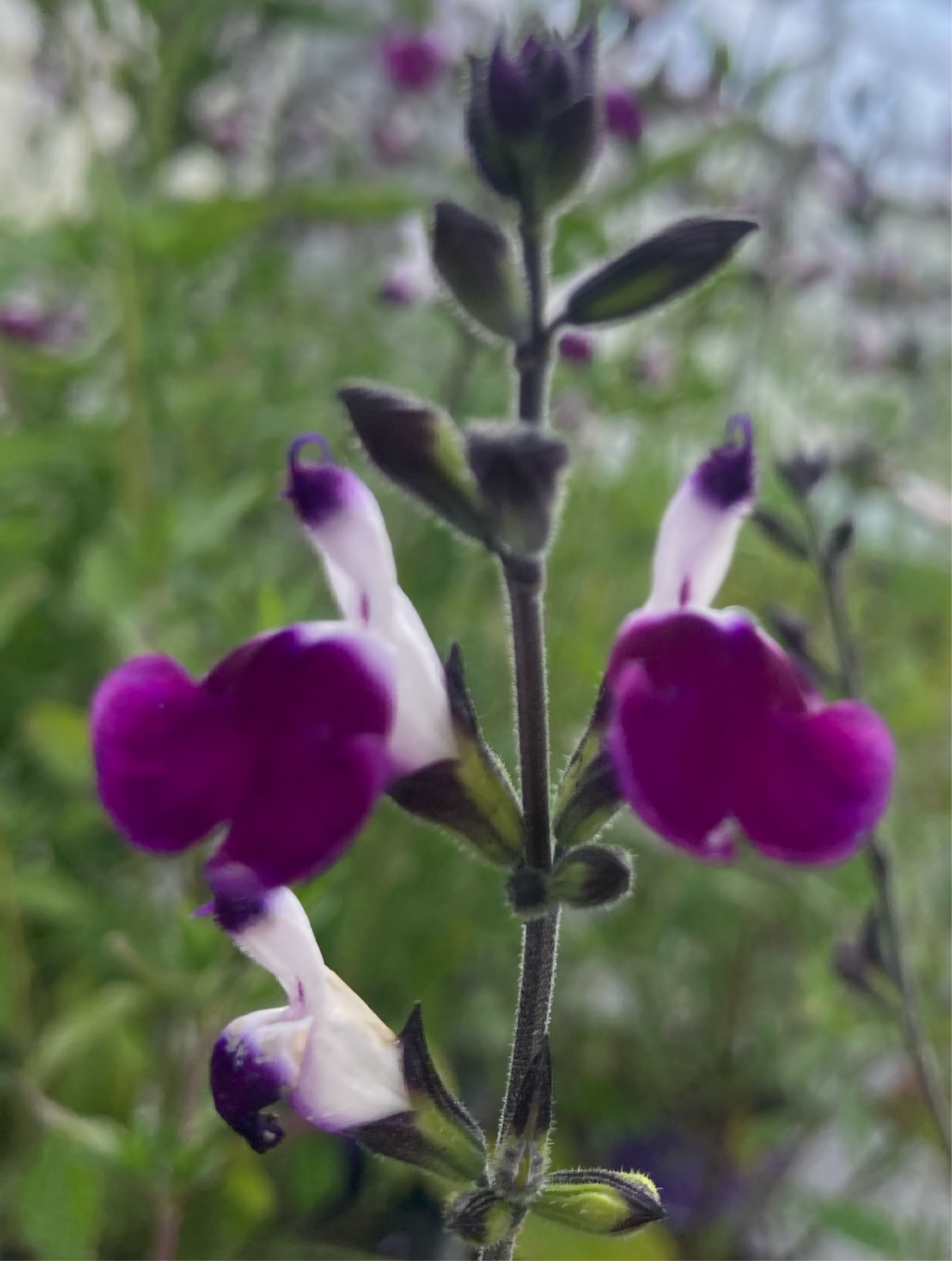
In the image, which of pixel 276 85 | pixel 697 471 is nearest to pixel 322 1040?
pixel 697 471

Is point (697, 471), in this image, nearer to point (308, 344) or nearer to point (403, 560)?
point (403, 560)

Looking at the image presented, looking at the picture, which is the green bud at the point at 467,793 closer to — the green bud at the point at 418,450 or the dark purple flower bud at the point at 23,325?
the green bud at the point at 418,450

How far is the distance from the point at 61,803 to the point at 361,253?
1299 mm

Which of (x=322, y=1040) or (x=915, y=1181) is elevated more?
→ (x=322, y=1040)

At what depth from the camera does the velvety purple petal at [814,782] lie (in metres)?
0.27

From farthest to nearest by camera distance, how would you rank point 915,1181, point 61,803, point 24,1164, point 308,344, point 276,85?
point 276,85, point 308,344, point 915,1181, point 61,803, point 24,1164

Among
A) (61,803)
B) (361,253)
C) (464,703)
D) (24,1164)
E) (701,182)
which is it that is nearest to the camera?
(464,703)

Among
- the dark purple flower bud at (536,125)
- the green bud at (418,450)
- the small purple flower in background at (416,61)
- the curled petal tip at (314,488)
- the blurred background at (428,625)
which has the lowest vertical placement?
the blurred background at (428,625)

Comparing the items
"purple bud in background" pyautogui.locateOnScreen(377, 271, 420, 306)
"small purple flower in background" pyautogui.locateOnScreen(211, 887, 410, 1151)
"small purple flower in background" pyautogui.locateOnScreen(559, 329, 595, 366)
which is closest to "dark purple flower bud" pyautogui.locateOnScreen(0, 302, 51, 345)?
"purple bud in background" pyautogui.locateOnScreen(377, 271, 420, 306)

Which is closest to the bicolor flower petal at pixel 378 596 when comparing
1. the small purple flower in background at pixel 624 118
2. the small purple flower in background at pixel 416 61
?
the small purple flower in background at pixel 624 118

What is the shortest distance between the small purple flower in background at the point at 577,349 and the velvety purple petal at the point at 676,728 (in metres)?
0.60

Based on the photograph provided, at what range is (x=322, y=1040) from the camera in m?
0.33

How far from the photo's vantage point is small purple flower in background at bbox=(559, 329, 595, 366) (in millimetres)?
878

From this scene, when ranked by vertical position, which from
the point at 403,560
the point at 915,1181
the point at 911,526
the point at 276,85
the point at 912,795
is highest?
the point at 276,85
